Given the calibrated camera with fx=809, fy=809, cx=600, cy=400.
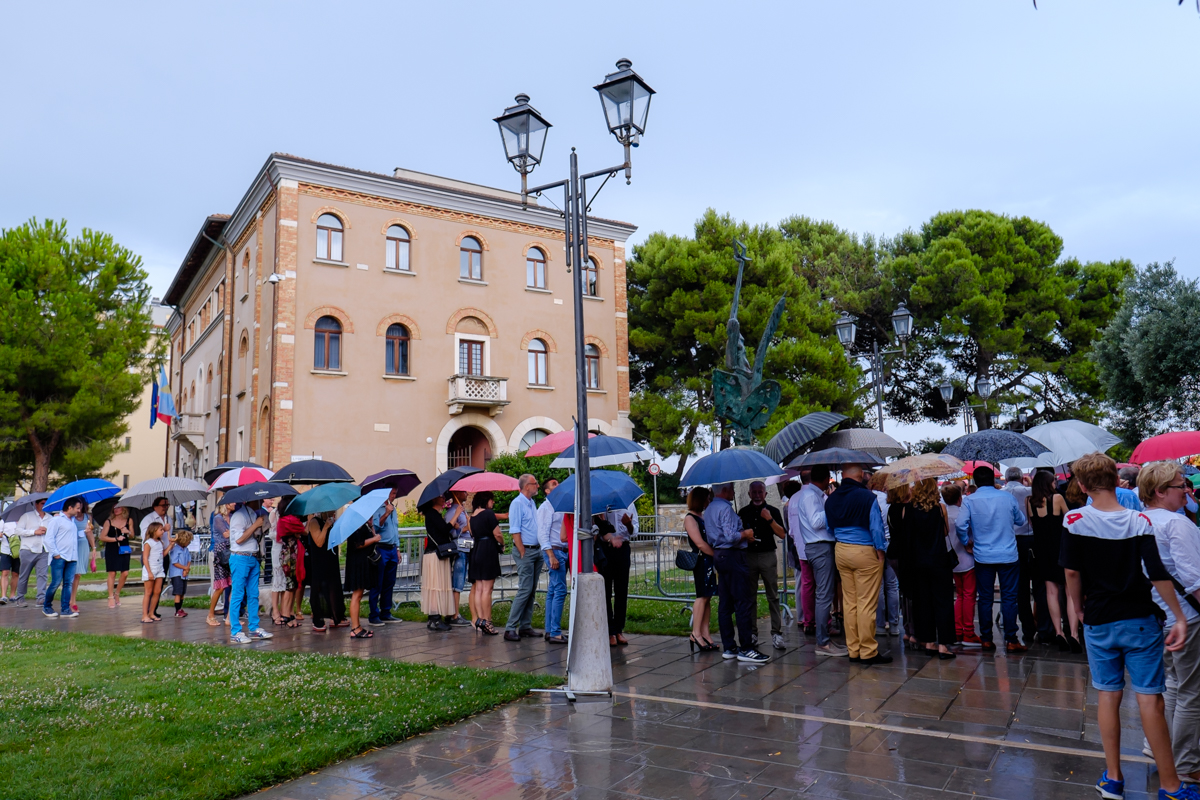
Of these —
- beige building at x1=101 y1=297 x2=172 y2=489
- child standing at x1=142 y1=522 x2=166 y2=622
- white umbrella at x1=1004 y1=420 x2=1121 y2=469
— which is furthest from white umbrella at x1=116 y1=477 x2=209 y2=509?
beige building at x1=101 y1=297 x2=172 y2=489

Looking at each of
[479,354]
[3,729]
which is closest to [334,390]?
[479,354]

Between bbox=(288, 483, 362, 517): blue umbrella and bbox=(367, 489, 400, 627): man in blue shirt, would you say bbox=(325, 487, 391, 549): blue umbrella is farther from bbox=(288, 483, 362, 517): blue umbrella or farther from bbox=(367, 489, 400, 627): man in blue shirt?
bbox=(367, 489, 400, 627): man in blue shirt

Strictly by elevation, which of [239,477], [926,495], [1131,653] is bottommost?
[1131,653]

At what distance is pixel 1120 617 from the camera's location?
4.01 meters

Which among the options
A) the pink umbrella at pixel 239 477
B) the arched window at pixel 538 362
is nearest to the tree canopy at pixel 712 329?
the arched window at pixel 538 362

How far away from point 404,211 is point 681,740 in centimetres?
2351

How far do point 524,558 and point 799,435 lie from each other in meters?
3.59

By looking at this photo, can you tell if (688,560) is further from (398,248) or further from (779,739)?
(398,248)

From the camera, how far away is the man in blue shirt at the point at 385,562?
1043 cm

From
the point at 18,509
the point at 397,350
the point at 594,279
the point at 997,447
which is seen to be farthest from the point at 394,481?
the point at 594,279

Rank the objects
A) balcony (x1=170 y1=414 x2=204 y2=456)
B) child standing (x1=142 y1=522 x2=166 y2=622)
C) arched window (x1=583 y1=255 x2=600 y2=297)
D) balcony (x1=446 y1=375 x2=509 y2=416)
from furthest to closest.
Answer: balcony (x1=170 y1=414 x2=204 y2=456) → arched window (x1=583 y1=255 x2=600 y2=297) → balcony (x1=446 y1=375 x2=509 y2=416) → child standing (x1=142 y1=522 x2=166 y2=622)

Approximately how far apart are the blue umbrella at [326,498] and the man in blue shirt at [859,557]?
18.0 feet

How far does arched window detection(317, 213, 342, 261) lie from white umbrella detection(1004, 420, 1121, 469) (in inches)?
816

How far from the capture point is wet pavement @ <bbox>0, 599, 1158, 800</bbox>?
4.34 metres
